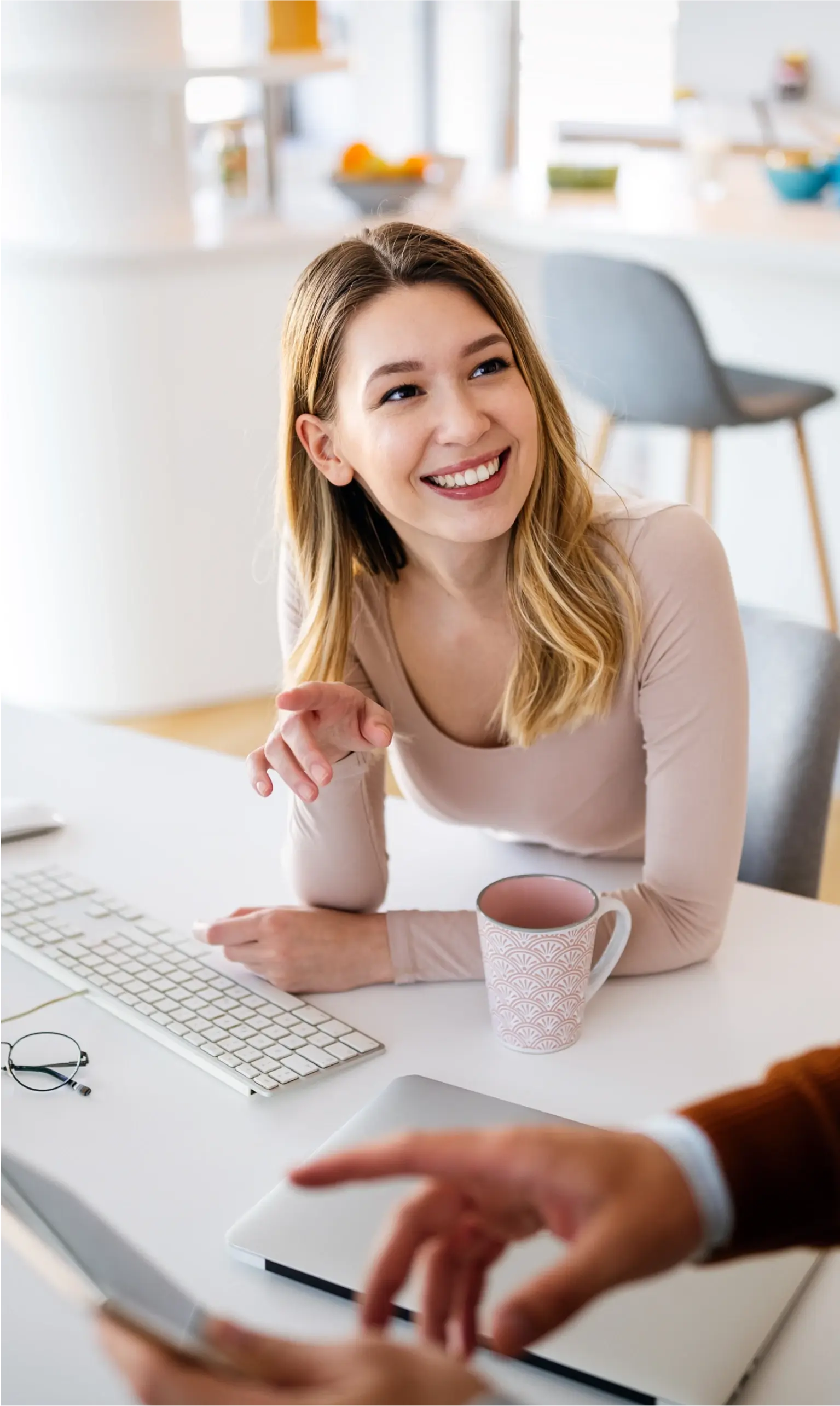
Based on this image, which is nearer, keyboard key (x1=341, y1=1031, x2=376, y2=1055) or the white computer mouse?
keyboard key (x1=341, y1=1031, x2=376, y2=1055)

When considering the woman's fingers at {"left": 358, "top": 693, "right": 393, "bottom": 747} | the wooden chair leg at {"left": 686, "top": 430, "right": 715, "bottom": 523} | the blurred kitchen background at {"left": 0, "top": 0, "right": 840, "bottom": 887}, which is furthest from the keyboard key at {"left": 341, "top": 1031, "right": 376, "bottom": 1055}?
the wooden chair leg at {"left": 686, "top": 430, "right": 715, "bottom": 523}

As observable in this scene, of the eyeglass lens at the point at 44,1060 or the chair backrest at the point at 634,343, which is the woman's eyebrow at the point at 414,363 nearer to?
the eyeglass lens at the point at 44,1060

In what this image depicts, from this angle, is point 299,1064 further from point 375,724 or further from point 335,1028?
point 375,724

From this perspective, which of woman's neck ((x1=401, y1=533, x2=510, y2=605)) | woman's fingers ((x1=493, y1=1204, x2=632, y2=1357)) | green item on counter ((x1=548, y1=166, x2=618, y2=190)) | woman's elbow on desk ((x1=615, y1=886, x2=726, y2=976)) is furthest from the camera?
green item on counter ((x1=548, y1=166, x2=618, y2=190))

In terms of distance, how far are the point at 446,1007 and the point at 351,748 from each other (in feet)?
0.80

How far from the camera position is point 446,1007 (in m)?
1.05

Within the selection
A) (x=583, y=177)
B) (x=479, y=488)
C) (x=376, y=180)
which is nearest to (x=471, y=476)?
(x=479, y=488)

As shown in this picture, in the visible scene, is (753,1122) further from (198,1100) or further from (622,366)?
(622,366)

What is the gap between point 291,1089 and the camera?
0.94 meters

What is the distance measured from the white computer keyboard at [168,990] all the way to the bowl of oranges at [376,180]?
8.11 ft

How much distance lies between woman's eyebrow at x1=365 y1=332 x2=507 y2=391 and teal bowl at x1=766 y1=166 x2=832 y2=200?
246 centimetres

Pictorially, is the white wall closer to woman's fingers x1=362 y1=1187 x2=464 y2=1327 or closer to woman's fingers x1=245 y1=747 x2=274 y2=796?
woman's fingers x1=245 y1=747 x2=274 y2=796

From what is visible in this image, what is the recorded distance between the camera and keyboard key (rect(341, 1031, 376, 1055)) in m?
0.97

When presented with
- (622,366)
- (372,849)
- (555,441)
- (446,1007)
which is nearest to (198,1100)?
(446,1007)
